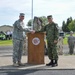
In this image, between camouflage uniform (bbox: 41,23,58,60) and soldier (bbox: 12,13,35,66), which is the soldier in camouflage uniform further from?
soldier (bbox: 12,13,35,66)

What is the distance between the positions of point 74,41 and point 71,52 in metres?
0.86

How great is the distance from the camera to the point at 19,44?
12.8m

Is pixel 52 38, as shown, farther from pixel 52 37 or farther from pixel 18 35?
pixel 18 35

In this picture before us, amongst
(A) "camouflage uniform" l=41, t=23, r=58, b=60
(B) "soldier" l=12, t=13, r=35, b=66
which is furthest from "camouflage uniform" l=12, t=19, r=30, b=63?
(A) "camouflage uniform" l=41, t=23, r=58, b=60

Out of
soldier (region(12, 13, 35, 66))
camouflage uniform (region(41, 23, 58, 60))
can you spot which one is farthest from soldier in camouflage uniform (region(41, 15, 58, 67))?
soldier (region(12, 13, 35, 66))

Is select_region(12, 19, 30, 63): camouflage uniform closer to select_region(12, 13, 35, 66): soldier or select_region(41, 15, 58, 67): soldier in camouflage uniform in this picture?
select_region(12, 13, 35, 66): soldier

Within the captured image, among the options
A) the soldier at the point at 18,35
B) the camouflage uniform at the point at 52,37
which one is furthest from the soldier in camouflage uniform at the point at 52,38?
the soldier at the point at 18,35

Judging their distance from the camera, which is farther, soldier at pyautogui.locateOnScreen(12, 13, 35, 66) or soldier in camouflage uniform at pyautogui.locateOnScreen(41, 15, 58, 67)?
soldier in camouflage uniform at pyautogui.locateOnScreen(41, 15, 58, 67)

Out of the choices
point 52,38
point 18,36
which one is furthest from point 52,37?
point 18,36

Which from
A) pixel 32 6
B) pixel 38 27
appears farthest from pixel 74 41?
pixel 38 27

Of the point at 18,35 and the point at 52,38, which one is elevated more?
the point at 18,35

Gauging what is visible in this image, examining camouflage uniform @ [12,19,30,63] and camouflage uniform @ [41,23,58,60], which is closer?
camouflage uniform @ [12,19,30,63]

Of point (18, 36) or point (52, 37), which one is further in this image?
point (52, 37)

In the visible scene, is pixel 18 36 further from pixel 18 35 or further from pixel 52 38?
pixel 52 38
